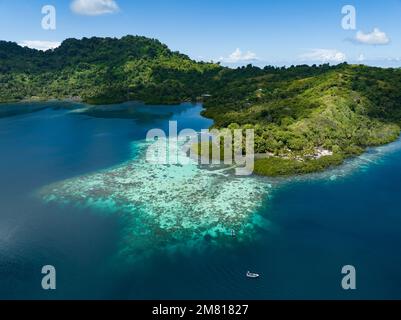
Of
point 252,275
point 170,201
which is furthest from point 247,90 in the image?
point 252,275

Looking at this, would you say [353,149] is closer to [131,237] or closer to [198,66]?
[131,237]

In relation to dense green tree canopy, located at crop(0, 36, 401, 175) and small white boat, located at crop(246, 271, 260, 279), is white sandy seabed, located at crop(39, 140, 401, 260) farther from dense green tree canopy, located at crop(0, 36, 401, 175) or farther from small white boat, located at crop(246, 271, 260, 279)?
dense green tree canopy, located at crop(0, 36, 401, 175)

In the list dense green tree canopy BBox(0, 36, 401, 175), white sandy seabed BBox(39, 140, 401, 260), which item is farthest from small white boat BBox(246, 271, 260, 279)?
dense green tree canopy BBox(0, 36, 401, 175)

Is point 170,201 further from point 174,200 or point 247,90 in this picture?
point 247,90

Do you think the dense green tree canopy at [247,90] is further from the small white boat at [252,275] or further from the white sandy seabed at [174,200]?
the small white boat at [252,275]
